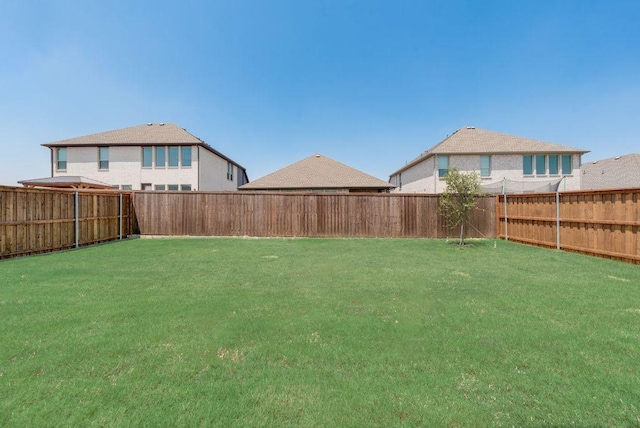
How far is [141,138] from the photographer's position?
817 inches

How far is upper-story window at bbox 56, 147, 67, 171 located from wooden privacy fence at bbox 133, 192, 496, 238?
13678 mm

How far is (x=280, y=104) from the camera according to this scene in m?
19.6

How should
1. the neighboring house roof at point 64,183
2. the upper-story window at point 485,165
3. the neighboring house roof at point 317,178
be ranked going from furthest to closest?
the upper-story window at point 485,165, the neighboring house roof at point 317,178, the neighboring house roof at point 64,183

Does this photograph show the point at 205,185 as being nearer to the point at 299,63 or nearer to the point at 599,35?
the point at 299,63

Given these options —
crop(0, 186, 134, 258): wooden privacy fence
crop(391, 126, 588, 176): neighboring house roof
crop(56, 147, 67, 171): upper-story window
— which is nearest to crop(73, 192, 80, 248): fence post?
crop(0, 186, 134, 258): wooden privacy fence

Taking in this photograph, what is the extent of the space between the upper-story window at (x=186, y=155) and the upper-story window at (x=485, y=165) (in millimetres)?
23176

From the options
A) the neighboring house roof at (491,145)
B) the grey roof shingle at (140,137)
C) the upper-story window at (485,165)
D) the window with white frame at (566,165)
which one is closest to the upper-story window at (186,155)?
the grey roof shingle at (140,137)

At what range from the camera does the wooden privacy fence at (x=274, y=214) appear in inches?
505

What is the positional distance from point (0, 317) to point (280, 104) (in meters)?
18.7

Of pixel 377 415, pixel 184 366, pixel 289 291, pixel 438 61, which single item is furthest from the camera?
pixel 438 61

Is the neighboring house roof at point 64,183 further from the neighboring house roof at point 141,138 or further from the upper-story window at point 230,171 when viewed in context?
the upper-story window at point 230,171

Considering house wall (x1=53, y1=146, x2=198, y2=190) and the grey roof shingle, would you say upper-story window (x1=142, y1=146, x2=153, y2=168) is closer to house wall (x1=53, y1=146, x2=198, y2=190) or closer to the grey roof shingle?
house wall (x1=53, y1=146, x2=198, y2=190)

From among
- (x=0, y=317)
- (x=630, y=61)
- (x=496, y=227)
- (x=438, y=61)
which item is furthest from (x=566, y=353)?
(x=630, y=61)

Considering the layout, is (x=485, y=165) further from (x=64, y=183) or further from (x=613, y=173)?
(x=64, y=183)
